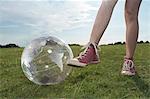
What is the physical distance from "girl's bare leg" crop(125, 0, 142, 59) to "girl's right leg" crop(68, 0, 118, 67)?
23cm

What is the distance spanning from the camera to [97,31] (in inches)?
148

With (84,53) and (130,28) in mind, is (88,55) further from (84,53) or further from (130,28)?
(130,28)

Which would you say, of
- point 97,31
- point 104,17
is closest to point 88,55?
point 97,31

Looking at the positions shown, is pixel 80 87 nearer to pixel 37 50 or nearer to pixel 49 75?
pixel 49 75

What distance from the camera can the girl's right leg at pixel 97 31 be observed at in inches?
148

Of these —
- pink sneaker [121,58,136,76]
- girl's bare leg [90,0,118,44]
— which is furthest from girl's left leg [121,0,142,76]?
girl's bare leg [90,0,118,44]

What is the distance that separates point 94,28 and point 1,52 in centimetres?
291

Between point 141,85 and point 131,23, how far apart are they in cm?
66

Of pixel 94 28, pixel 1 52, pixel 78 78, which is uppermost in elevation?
pixel 94 28

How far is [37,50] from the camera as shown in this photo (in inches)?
152

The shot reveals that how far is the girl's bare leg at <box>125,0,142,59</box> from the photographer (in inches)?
155

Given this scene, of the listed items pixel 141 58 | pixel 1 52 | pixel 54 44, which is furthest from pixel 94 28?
pixel 1 52

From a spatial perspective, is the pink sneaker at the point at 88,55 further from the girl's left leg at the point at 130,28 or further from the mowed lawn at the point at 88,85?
the girl's left leg at the point at 130,28

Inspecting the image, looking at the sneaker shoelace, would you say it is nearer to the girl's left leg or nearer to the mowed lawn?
the mowed lawn
